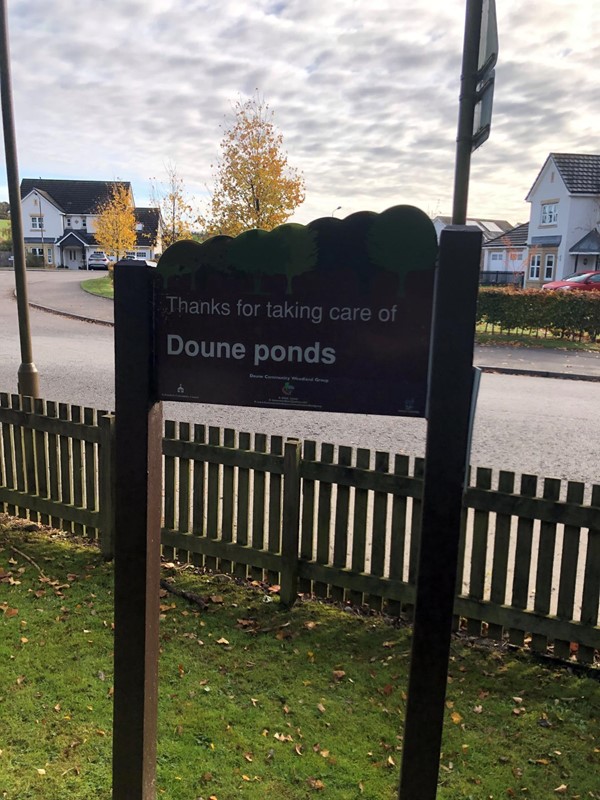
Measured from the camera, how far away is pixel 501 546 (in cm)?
386

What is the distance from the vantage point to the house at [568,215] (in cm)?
4288

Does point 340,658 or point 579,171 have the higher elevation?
point 579,171

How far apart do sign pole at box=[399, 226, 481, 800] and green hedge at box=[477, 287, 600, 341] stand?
19.5 m

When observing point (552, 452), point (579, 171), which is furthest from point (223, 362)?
point (579, 171)

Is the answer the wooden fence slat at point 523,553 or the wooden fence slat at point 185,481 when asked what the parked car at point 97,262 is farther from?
the wooden fence slat at point 523,553

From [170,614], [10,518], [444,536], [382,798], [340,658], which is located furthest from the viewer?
[10,518]

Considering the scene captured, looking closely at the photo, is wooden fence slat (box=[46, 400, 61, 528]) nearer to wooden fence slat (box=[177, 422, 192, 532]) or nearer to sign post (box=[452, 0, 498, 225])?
wooden fence slat (box=[177, 422, 192, 532])

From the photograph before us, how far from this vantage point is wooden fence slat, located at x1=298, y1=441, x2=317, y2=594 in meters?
4.27

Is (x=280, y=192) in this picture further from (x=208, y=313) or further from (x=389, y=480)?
(x=208, y=313)

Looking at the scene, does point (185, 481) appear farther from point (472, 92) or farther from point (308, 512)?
point (472, 92)

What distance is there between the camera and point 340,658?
151 inches

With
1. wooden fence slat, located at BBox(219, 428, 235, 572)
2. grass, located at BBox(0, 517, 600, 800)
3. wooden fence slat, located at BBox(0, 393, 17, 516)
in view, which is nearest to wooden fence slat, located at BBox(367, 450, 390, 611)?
grass, located at BBox(0, 517, 600, 800)

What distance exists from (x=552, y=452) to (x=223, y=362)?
710cm

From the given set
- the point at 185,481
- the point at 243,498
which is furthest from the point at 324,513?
the point at 185,481
